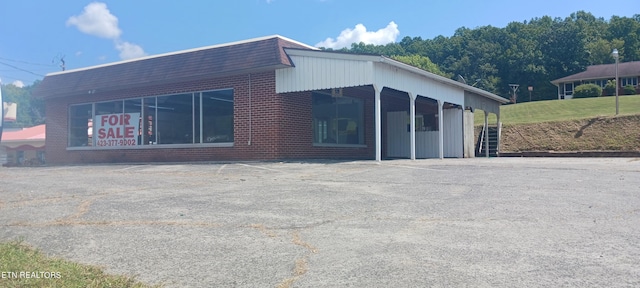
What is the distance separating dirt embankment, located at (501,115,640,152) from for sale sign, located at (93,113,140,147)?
19.4m

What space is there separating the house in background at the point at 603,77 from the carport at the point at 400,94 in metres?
40.6

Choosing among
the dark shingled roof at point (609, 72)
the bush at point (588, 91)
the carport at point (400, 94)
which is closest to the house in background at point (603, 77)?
the dark shingled roof at point (609, 72)

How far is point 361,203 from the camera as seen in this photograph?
7.12m

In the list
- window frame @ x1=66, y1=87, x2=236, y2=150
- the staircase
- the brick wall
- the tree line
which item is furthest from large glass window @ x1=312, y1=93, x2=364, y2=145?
the tree line

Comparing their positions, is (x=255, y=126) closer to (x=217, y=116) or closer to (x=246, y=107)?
(x=246, y=107)

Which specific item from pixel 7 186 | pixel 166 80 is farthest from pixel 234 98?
pixel 7 186

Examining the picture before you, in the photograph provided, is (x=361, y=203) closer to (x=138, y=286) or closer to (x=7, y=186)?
(x=138, y=286)

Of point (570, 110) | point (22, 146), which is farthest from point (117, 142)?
point (570, 110)

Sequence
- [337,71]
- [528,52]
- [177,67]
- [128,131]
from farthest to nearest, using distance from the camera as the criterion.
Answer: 1. [528,52]
2. [128,131]
3. [177,67]
4. [337,71]

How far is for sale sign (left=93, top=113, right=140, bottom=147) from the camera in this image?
18.6m

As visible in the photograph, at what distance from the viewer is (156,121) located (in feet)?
59.2

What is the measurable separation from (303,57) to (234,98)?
280 centimetres

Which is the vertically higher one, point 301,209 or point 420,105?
point 420,105

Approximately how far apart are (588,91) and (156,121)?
46.8m
